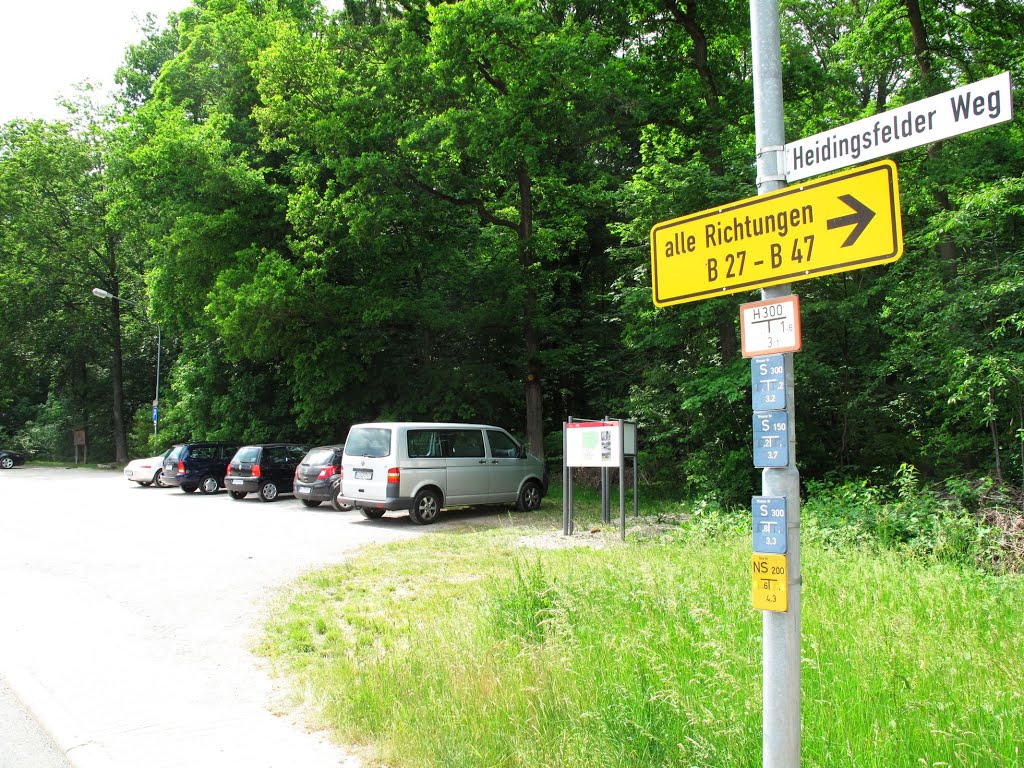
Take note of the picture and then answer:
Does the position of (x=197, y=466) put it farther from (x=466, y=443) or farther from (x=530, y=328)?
(x=466, y=443)

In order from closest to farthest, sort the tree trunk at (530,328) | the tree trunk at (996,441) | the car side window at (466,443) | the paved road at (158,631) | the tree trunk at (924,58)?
the paved road at (158,631) < the tree trunk at (996,441) < the tree trunk at (924,58) < the car side window at (466,443) < the tree trunk at (530,328)

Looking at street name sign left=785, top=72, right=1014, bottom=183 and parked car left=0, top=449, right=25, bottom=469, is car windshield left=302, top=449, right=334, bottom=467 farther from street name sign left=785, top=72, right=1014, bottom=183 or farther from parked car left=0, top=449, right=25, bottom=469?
parked car left=0, top=449, right=25, bottom=469

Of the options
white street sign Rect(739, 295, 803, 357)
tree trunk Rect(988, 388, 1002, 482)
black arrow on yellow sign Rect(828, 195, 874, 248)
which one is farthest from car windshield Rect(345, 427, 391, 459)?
black arrow on yellow sign Rect(828, 195, 874, 248)

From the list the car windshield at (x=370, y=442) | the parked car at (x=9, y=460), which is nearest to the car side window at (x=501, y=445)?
the car windshield at (x=370, y=442)

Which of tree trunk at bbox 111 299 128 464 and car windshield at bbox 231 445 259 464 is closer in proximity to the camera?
car windshield at bbox 231 445 259 464

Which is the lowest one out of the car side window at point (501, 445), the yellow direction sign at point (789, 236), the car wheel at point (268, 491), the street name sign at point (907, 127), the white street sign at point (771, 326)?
the car wheel at point (268, 491)

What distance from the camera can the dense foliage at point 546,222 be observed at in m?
11.9

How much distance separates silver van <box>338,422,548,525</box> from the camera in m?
14.6

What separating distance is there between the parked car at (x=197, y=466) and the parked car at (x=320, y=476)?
7298 mm

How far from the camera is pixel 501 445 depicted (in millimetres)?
16781

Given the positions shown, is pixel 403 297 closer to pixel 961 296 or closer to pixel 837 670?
pixel 961 296

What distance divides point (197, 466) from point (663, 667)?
899 inches

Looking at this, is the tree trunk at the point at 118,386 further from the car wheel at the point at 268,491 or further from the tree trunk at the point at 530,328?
the tree trunk at the point at 530,328

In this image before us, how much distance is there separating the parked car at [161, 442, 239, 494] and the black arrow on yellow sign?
79.1ft
